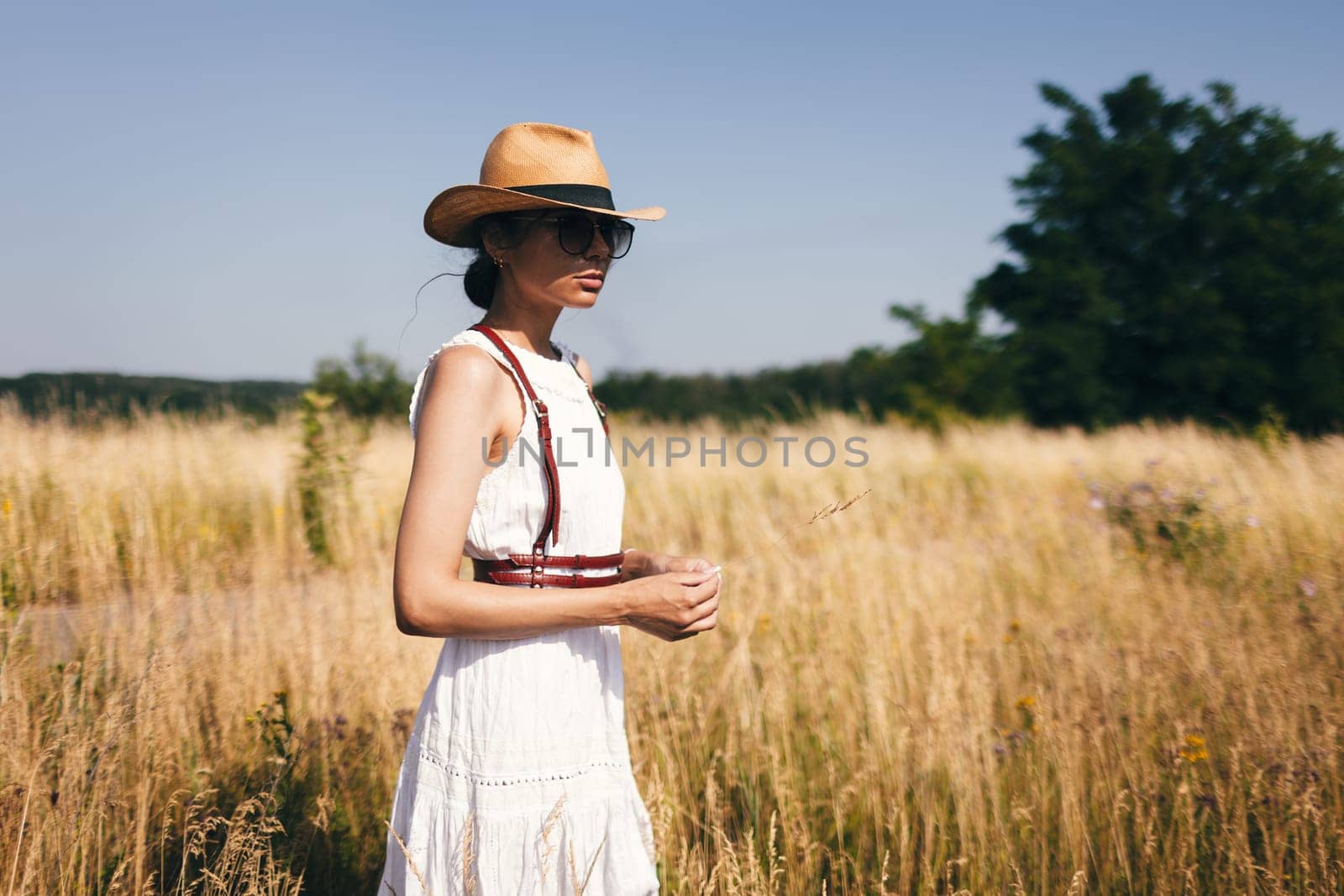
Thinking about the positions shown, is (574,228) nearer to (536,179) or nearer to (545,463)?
(536,179)

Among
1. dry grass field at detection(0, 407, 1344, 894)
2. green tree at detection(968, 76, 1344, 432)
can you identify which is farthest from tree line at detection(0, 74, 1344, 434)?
dry grass field at detection(0, 407, 1344, 894)

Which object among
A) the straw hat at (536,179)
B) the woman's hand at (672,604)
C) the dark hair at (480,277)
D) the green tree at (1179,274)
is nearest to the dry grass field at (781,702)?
the woman's hand at (672,604)

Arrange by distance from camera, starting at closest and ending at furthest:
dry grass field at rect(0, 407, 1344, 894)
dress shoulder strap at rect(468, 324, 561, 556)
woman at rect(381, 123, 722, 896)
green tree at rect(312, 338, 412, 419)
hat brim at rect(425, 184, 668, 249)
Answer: woman at rect(381, 123, 722, 896), dress shoulder strap at rect(468, 324, 561, 556), hat brim at rect(425, 184, 668, 249), dry grass field at rect(0, 407, 1344, 894), green tree at rect(312, 338, 412, 419)

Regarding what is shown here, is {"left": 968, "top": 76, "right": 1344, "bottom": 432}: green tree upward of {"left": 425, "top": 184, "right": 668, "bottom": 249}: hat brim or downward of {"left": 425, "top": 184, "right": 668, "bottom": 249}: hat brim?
upward

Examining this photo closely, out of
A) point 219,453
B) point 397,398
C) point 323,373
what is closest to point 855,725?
point 219,453

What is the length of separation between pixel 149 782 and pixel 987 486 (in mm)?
8947

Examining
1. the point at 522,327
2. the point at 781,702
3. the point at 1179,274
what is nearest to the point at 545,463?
the point at 522,327

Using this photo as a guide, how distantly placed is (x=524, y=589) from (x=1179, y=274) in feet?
95.5

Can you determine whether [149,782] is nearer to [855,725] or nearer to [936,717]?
[855,725]

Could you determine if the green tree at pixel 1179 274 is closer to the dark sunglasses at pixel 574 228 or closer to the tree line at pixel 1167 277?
the tree line at pixel 1167 277

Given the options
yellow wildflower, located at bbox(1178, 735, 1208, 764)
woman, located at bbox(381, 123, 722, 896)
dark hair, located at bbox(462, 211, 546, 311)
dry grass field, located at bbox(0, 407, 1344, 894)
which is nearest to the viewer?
woman, located at bbox(381, 123, 722, 896)

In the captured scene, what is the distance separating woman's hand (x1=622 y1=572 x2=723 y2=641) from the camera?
4.36 feet

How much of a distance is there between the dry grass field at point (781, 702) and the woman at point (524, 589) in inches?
17.2

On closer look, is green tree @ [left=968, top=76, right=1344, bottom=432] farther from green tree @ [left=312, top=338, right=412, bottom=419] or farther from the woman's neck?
the woman's neck
